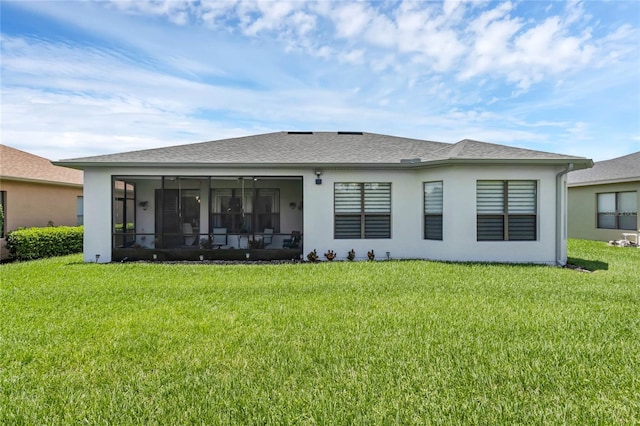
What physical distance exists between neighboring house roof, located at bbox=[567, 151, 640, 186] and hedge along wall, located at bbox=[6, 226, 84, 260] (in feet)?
74.7

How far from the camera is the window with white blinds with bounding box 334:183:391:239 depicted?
37.3ft

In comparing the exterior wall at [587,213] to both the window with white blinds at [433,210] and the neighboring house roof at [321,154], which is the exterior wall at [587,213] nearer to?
the neighboring house roof at [321,154]

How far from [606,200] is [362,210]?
44.7 feet

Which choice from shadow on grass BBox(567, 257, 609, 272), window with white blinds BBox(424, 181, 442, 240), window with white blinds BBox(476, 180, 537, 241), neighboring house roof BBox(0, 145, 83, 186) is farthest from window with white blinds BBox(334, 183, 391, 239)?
neighboring house roof BBox(0, 145, 83, 186)

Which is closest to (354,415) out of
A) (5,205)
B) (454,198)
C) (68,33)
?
(454,198)

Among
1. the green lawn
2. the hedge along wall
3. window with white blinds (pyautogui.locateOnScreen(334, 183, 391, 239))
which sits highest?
window with white blinds (pyautogui.locateOnScreen(334, 183, 391, 239))

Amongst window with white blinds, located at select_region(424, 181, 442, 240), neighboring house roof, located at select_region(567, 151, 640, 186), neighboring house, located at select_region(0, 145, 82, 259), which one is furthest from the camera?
neighboring house roof, located at select_region(567, 151, 640, 186)

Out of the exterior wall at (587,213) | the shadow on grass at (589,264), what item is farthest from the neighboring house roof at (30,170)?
the exterior wall at (587,213)

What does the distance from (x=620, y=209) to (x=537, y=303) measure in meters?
14.4

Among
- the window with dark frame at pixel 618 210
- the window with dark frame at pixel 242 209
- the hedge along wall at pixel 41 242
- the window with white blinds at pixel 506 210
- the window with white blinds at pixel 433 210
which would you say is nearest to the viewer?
the window with white blinds at pixel 506 210

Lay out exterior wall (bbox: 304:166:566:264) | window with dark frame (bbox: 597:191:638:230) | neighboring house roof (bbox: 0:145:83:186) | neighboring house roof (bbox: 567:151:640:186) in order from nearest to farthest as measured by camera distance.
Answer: exterior wall (bbox: 304:166:566:264) → neighboring house roof (bbox: 0:145:83:186) → window with dark frame (bbox: 597:191:638:230) → neighboring house roof (bbox: 567:151:640:186)

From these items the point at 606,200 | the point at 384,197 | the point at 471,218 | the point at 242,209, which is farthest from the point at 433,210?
the point at 606,200

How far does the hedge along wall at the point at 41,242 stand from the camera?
11.9m

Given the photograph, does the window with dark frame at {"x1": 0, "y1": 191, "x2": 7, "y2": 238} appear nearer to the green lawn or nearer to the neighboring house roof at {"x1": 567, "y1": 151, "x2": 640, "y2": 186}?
the green lawn
